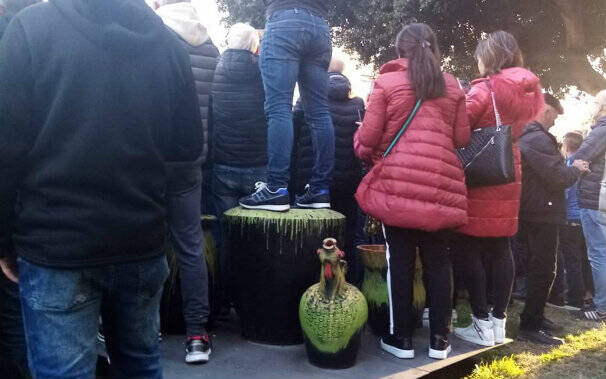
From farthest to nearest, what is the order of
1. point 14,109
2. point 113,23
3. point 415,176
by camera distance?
point 415,176 → point 113,23 → point 14,109

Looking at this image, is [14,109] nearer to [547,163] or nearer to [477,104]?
[477,104]

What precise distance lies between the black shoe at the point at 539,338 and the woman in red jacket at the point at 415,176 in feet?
5.06

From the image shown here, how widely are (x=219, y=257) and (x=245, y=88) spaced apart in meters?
1.21

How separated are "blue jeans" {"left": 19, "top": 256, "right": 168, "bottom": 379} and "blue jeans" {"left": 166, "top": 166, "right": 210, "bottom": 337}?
4.01ft

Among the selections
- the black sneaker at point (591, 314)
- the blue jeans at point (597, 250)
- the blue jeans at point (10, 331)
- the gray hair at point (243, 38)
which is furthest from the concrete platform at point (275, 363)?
the blue jeans at point (597, 250)

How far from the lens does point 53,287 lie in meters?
1.78

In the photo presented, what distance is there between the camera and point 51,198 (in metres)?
1.77

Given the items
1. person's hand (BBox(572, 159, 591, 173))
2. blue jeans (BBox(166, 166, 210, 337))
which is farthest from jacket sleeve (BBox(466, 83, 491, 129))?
blue jeans (BBox(166, 166, 210, 337))

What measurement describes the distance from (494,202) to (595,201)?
8.09ft

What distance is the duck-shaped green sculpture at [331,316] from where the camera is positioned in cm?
347

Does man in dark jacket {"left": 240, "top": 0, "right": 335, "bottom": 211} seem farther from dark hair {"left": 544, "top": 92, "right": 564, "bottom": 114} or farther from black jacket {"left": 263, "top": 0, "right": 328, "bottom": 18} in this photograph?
dark hair {"left": 544, "top": 92, "right": 564, "bottom": 114}

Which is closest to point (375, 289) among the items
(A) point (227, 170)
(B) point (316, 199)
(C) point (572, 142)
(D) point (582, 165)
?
(B) point (316, 199)

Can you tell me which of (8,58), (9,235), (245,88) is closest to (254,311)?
(245,88)

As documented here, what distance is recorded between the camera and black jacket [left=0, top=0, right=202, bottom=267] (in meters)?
1.75
